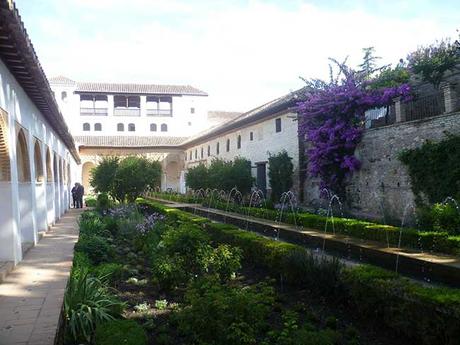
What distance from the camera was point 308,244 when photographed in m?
10.5

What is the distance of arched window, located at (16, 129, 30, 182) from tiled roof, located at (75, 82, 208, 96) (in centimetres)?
3697

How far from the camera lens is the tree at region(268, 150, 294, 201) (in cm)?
2003

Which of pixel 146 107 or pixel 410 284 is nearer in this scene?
pixel 410 284

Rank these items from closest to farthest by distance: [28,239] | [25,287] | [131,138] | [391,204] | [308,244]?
[25,287]
[28,239]
[308,244]
[391,204]
[131,138]

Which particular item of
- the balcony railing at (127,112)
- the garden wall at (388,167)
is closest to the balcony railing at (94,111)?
the balcony railing at (127,112)

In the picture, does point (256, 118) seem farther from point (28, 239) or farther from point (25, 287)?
point (25, 287)

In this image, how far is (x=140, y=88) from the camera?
1825 inches

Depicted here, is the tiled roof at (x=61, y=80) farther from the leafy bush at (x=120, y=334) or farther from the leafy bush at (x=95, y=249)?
the leafy bush at (x=120, y=334)

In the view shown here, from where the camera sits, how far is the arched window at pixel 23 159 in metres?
8.90

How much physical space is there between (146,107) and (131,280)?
4100 cm

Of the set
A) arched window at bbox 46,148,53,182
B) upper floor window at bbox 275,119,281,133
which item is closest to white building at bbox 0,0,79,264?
arched window at bbox 46,148,53,182

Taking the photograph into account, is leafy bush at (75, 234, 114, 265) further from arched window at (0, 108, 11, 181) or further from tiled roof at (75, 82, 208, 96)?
tiled roof at (75, 82, 208, 96)

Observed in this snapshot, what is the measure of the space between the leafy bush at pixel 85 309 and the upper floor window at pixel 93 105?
4226 cm

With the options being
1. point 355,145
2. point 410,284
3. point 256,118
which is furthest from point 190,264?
point 256,118
